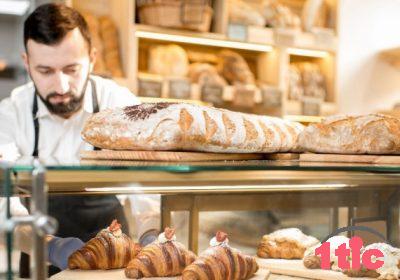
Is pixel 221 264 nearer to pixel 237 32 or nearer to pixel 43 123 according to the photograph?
pixel 43 123

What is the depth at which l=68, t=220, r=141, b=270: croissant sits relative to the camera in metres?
1.15

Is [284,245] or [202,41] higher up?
[202,41]

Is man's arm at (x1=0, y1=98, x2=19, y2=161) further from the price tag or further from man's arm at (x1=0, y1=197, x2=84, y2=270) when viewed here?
the price tag

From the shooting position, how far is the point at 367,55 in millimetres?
4387

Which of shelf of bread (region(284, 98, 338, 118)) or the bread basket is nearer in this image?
the bread basket

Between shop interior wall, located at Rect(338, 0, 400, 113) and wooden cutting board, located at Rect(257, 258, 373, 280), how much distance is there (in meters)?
3.05

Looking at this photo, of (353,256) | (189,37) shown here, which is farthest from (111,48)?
(353,256)

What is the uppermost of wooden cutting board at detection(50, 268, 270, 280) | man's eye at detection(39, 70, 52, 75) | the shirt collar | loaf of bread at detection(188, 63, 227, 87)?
loaf of bread at detection(188, 63, 227, 87)

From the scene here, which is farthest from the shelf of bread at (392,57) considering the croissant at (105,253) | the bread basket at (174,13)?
the croissant at (105,253)

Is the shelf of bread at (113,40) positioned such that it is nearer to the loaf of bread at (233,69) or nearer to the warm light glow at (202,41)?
the warm light glow at (202,41)

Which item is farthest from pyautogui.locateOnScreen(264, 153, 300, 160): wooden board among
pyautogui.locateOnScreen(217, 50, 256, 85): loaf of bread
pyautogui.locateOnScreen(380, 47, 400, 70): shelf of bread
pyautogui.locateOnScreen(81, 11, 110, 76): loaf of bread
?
pyautogui.locateOnScreen(380, 47, 400, 70): shelf of bread

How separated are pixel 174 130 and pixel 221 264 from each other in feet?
1.02

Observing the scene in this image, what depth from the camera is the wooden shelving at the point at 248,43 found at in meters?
3.14

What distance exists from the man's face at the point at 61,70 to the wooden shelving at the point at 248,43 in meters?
1.03
